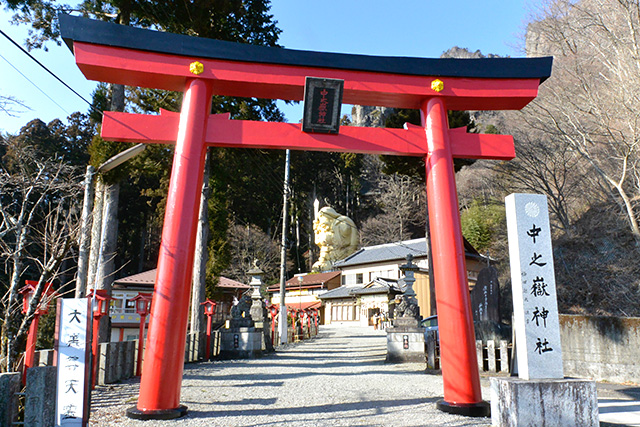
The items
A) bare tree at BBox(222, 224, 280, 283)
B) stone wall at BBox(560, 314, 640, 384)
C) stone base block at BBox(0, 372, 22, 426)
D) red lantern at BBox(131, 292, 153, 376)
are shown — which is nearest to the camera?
stone base block at BBox(0, 372, 22, 426)

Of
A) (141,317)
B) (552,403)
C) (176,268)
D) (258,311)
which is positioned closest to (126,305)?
(258,311)

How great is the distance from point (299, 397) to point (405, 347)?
564 centimetres

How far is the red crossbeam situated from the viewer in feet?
20.0

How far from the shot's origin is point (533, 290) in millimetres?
4965

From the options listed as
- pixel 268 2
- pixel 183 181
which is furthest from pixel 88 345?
pixel 268 2

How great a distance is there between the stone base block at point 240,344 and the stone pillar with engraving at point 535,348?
897cm

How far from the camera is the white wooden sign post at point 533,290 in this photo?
15.6 ft

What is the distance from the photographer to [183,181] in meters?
5.95

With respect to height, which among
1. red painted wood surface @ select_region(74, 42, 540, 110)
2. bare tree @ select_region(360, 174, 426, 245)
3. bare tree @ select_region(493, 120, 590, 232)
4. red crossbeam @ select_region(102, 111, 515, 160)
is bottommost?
red crossbeam @ select_region(102, 111, 515, 160)

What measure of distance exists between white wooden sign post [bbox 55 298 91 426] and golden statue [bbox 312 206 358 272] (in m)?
35.1

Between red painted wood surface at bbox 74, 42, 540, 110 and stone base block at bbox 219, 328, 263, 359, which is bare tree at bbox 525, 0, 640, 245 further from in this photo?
stone base block at bbox 219, 328, 263, 359

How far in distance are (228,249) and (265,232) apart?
18306 millimetres

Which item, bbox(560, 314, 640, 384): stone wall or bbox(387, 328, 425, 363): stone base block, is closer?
bbox(560, 314, 640, 384): stone wall

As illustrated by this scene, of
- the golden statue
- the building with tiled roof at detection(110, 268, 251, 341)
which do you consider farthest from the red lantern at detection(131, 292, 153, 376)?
the golden statue
